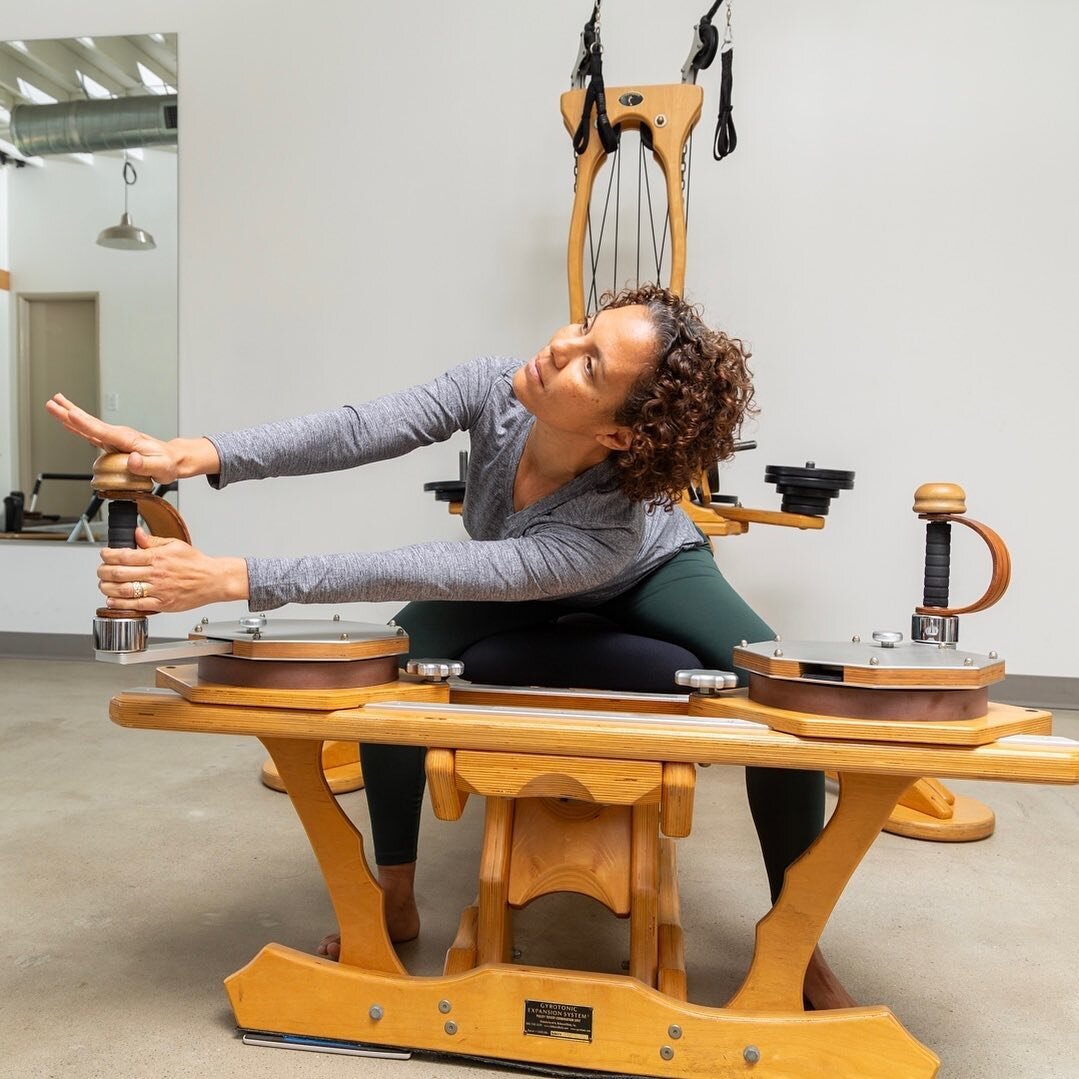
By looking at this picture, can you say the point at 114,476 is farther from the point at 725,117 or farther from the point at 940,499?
the point at 725,117

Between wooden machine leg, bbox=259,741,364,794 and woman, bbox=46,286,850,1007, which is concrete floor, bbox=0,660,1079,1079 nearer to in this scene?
wooden machine leg, bbox=259,741,364,794

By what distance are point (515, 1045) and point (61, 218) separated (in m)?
3.87

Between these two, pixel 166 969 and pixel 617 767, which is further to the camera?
pixel 166 969

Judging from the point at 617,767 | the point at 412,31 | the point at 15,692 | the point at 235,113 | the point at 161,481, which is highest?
the point at 412,31

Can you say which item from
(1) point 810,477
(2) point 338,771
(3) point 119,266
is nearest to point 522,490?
(2) point 338,771

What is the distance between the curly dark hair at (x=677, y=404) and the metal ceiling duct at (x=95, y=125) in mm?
3203

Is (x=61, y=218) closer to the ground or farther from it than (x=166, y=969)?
farther from it

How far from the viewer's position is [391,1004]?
3.84 ft

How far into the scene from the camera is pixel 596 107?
9.00ft

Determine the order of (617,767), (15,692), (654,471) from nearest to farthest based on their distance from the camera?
1. (617,767)
2. (654,471)
3. (15,692)

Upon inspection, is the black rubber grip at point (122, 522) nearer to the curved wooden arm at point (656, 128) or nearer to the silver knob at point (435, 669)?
the silver knob at point (435, 669)

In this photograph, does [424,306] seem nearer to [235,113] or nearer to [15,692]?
[235,113]

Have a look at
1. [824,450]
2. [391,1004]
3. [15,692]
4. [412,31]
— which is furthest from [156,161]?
[391,1004]

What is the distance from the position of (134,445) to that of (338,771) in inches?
57.6
